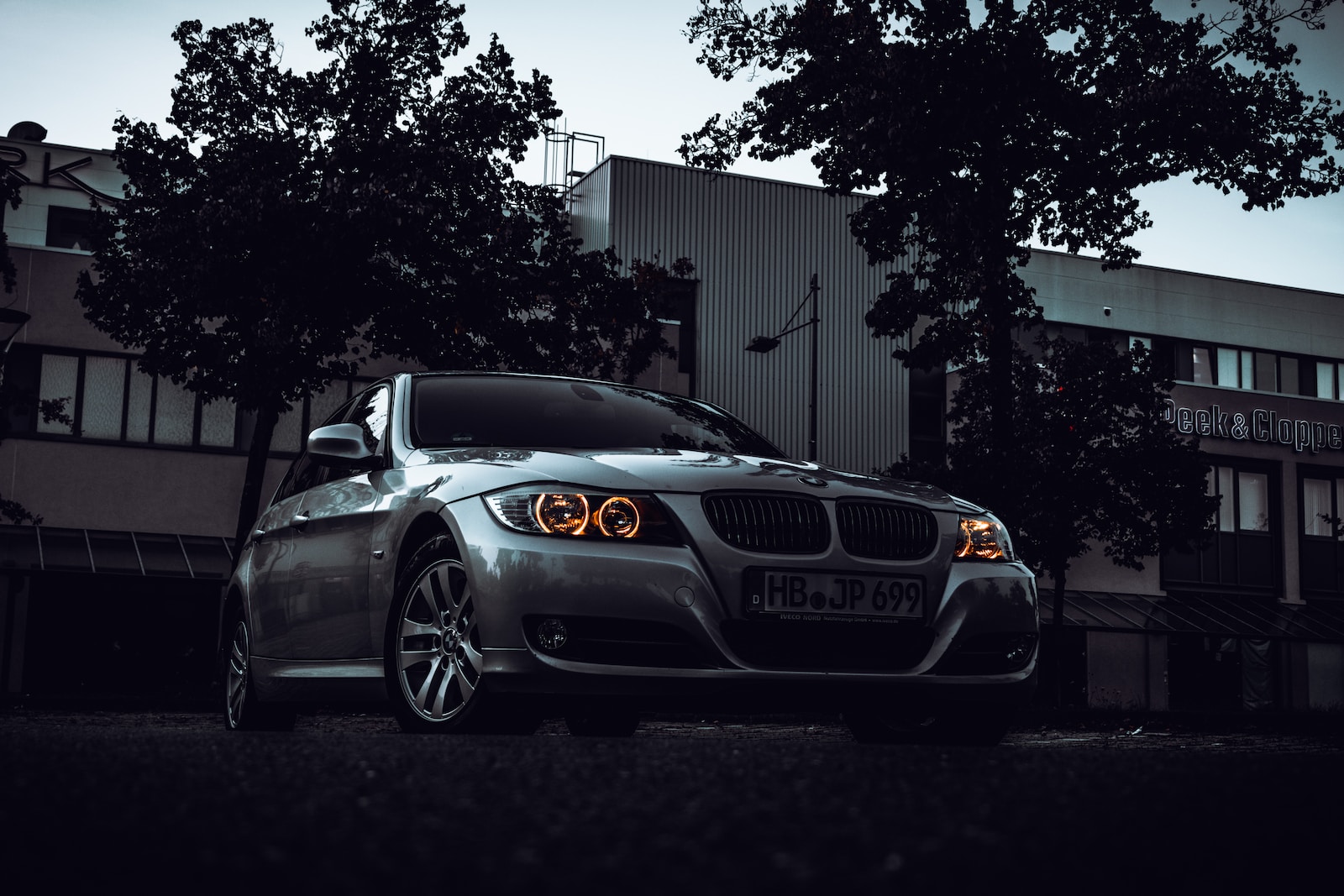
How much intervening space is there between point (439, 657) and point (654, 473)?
3.40 ft

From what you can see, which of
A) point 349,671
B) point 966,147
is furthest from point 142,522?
point 349,671

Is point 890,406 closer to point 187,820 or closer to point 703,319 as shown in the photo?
point 703,319

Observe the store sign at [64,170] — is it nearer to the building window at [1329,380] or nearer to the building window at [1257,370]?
the building window at [1257,370]

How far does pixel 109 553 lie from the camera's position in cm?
2789

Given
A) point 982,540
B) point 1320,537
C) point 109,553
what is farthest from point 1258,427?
point 982,540

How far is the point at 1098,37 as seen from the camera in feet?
66.4

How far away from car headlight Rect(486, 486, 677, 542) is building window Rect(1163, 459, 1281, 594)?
3714 cm

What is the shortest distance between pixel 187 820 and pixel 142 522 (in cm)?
2783

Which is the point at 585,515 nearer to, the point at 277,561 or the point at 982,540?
the point at 982,540

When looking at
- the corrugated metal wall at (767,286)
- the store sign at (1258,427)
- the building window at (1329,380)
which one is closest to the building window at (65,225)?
the corrugated metal wall at (767,286)

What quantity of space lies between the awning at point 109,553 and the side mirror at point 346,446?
851 inches

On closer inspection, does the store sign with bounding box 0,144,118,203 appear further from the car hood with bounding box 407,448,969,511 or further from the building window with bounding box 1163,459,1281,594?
the car hood with bounding box 407,448,969,511

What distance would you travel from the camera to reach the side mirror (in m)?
6.39

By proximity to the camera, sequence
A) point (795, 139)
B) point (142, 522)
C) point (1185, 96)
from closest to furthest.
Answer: point (1185, 96) < point (795, 139) < point (142, 522)
